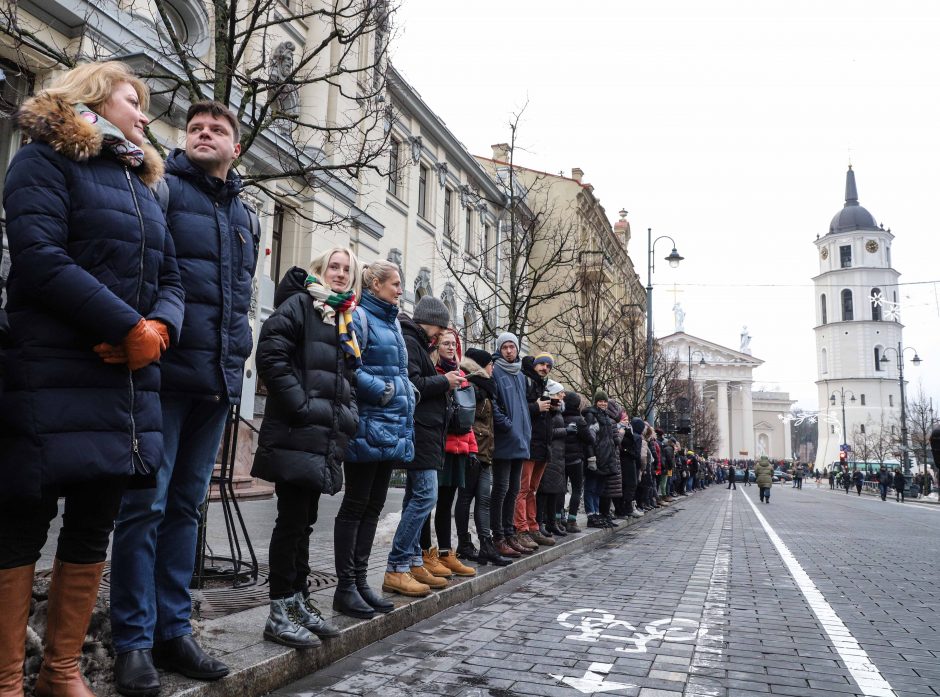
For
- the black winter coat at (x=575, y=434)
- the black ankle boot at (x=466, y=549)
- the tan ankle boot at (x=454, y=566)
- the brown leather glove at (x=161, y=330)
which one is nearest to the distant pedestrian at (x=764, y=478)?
the black winter coat at (x=575, y=434)

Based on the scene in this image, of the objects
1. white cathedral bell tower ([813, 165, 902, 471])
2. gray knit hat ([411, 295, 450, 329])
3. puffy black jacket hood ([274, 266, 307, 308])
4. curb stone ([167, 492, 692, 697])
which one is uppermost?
white cathedral bell tower ([813, 165, 902, 471])

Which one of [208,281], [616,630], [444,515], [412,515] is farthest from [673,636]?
[208,281]

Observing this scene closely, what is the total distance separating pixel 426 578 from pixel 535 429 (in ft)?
11.1

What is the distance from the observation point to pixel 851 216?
375 ft

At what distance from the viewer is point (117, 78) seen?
10.3 ft

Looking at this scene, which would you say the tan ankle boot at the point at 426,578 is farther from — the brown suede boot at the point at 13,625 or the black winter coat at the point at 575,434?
the black winter coat at the point at 575,434

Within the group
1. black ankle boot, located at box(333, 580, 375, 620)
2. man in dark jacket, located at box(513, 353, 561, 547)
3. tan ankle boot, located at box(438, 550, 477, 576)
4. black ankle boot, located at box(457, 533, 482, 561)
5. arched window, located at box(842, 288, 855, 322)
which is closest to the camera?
black ankle boot, located at box(333, 580, 375, 620)

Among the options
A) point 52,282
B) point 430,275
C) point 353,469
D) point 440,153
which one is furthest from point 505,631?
point 440,153

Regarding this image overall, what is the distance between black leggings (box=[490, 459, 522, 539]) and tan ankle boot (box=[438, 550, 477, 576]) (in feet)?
4.08

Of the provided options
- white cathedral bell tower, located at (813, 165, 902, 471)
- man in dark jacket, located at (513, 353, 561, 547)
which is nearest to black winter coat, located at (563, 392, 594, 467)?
man in dark jacket, located at (513, 353, 561, 547)

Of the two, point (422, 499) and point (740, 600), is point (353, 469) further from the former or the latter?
Result: point (740, 600)

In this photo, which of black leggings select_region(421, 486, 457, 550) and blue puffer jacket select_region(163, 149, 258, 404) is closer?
blue puffer jacket select_region(163, 149, 258, 404)

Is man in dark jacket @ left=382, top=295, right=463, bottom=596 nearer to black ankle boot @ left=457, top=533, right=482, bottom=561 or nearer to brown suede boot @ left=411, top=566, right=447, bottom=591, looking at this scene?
brown suede boot @ left=411, top=566, right=447, bottom=591

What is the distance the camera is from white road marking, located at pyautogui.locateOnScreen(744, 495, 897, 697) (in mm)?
4211
